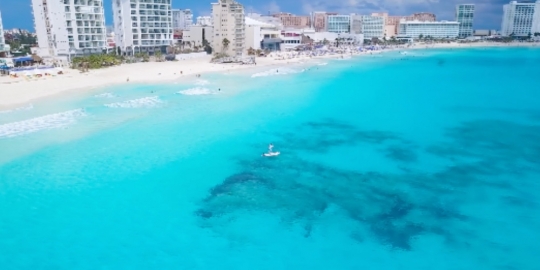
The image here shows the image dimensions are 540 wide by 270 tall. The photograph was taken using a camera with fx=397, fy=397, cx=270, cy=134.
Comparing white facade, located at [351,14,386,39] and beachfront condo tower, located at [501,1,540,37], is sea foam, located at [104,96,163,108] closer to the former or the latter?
white facade, located at [351,14,386,39]

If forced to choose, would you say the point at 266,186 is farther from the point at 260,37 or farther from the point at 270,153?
the point at 260,37

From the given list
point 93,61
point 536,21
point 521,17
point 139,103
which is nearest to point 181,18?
point 93,61

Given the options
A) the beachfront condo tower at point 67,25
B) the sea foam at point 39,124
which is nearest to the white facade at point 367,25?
the beachfront condo tower at point 67,25

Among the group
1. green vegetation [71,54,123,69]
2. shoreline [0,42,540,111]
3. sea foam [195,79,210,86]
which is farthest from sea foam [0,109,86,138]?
green vegetation [71,54,123,69]

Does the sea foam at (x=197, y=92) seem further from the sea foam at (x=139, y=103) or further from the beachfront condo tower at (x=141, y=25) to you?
the beachfront condo tower at (x=141, y=25)

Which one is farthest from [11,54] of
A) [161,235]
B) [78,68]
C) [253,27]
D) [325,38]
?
[325,38]
